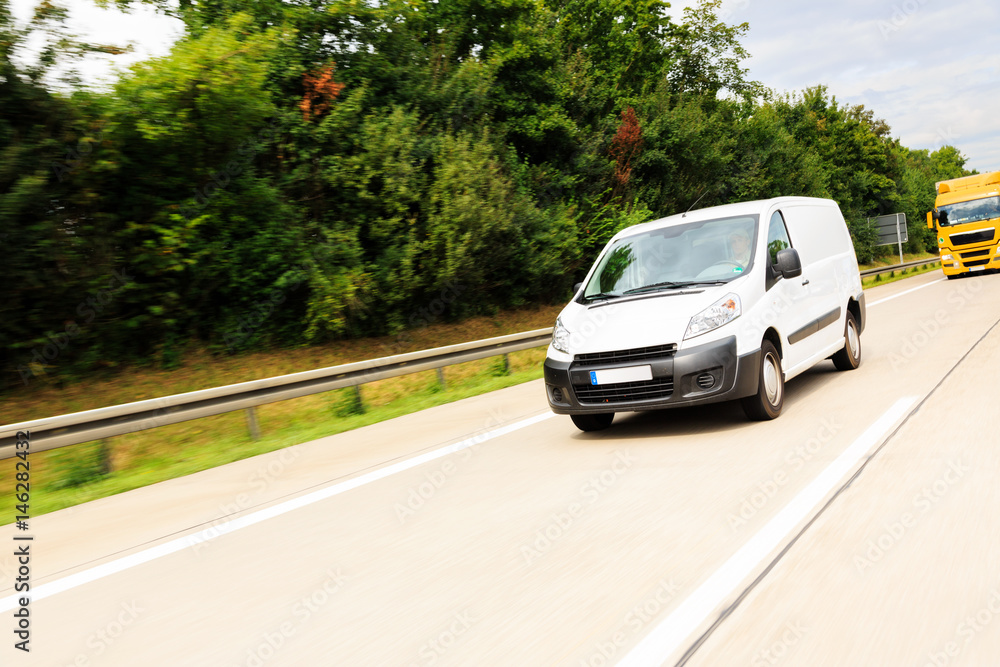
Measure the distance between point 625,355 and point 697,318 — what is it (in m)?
0.64

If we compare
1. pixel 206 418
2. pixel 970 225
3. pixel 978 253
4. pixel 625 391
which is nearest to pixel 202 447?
pixel 206 418

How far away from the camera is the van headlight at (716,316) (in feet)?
21.6

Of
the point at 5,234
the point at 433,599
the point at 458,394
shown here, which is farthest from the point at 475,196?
the point at 433,599

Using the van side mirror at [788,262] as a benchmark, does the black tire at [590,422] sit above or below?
below

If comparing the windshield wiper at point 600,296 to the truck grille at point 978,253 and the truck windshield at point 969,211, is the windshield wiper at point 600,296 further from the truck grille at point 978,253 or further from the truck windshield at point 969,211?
the truck windshield at point 969,211

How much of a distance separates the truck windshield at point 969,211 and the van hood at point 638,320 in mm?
27213

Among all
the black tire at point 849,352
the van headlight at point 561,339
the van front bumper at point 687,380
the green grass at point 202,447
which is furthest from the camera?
the black tire at point 849,352

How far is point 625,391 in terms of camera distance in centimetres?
669

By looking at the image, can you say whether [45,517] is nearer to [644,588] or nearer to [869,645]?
[644,588]

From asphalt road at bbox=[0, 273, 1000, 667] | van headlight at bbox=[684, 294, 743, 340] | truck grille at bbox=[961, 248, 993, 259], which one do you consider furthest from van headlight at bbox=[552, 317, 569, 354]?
truck grille at bbox=[961, 248, 993, 259]

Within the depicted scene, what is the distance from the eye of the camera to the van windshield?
24.2 feet

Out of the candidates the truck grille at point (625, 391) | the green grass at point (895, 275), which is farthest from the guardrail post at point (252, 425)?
the green grass at point (895, 275)

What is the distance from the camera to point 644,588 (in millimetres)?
3547

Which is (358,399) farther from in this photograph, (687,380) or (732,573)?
(732,573)
